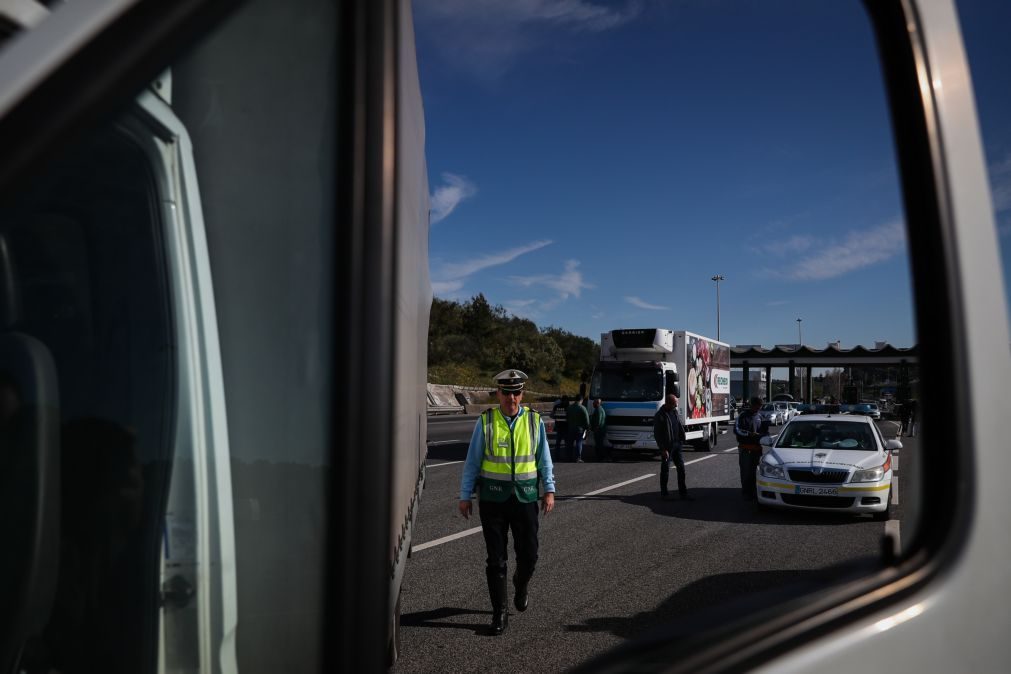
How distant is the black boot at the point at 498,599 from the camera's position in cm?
569

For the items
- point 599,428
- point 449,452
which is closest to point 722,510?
point 599,428

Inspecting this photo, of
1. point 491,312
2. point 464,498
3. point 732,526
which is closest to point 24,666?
point 464,498

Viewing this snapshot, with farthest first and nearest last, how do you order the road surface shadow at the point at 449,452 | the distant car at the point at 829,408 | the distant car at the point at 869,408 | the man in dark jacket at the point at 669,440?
the road surface shadow at the point at 449,452, the man in dark jacket at the point at 669,440, the distant car at the point at 829,408, the distant car at the point at 869,408

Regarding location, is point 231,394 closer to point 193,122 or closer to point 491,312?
point 193,122

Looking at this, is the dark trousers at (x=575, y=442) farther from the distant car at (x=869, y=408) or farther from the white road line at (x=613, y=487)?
the distant car at (x=869, y=408)

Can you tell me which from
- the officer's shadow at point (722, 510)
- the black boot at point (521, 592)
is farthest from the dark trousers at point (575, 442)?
the black boot at point (521, 592)

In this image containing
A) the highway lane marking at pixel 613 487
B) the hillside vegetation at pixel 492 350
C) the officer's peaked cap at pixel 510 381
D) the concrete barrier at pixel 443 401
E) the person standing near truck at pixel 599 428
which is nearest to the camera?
the officer's peaked cap at pixel 510 381

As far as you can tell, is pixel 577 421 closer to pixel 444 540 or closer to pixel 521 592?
pixel 444 540

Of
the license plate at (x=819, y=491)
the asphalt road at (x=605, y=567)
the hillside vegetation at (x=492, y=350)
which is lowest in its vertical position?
the asphalt road at (x=605, y=567)

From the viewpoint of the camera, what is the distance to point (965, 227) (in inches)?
49.5

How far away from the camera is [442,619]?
5.96 metres

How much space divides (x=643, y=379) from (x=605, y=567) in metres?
12.3

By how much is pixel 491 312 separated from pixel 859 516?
53553 millimetres

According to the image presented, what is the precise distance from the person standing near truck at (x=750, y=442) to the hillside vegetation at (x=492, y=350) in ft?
143
